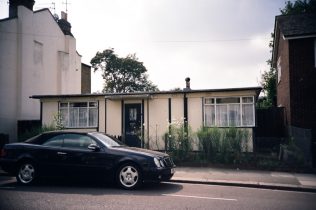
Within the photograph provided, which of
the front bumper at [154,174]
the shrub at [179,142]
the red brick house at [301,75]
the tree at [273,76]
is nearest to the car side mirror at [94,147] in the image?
the front bumper at [154,174]

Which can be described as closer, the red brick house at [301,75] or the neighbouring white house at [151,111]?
the red brick house at [301,75]

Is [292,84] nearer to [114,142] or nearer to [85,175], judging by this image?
[114,142]

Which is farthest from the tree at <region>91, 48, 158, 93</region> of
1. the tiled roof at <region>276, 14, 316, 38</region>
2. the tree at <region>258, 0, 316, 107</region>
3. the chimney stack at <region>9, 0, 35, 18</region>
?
the tiled roof at <region>276, 14, 316, 38</region>

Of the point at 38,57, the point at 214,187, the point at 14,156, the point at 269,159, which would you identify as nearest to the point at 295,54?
the point at 269,159

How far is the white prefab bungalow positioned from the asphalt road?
725 cm

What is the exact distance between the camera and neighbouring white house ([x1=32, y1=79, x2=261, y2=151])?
16.4 meters

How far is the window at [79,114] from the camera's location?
739 inches

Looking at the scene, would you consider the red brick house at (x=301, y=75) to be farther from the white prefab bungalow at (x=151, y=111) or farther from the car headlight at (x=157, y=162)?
the car headlight at (x=157, y=162)

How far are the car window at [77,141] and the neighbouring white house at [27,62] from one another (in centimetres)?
1426

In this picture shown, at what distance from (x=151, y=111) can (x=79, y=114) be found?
452cm

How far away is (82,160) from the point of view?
8492 millimetres

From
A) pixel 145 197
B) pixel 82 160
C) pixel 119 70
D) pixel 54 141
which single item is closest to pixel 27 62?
pixel 54 141

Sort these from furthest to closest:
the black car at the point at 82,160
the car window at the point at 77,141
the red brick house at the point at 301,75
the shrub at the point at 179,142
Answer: the red brick house at the point at 301,75 < the shrub at the point at 179,142 < the car window at the point at 77,141 < the black car at the point at 82,160

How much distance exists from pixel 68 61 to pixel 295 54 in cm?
1886
